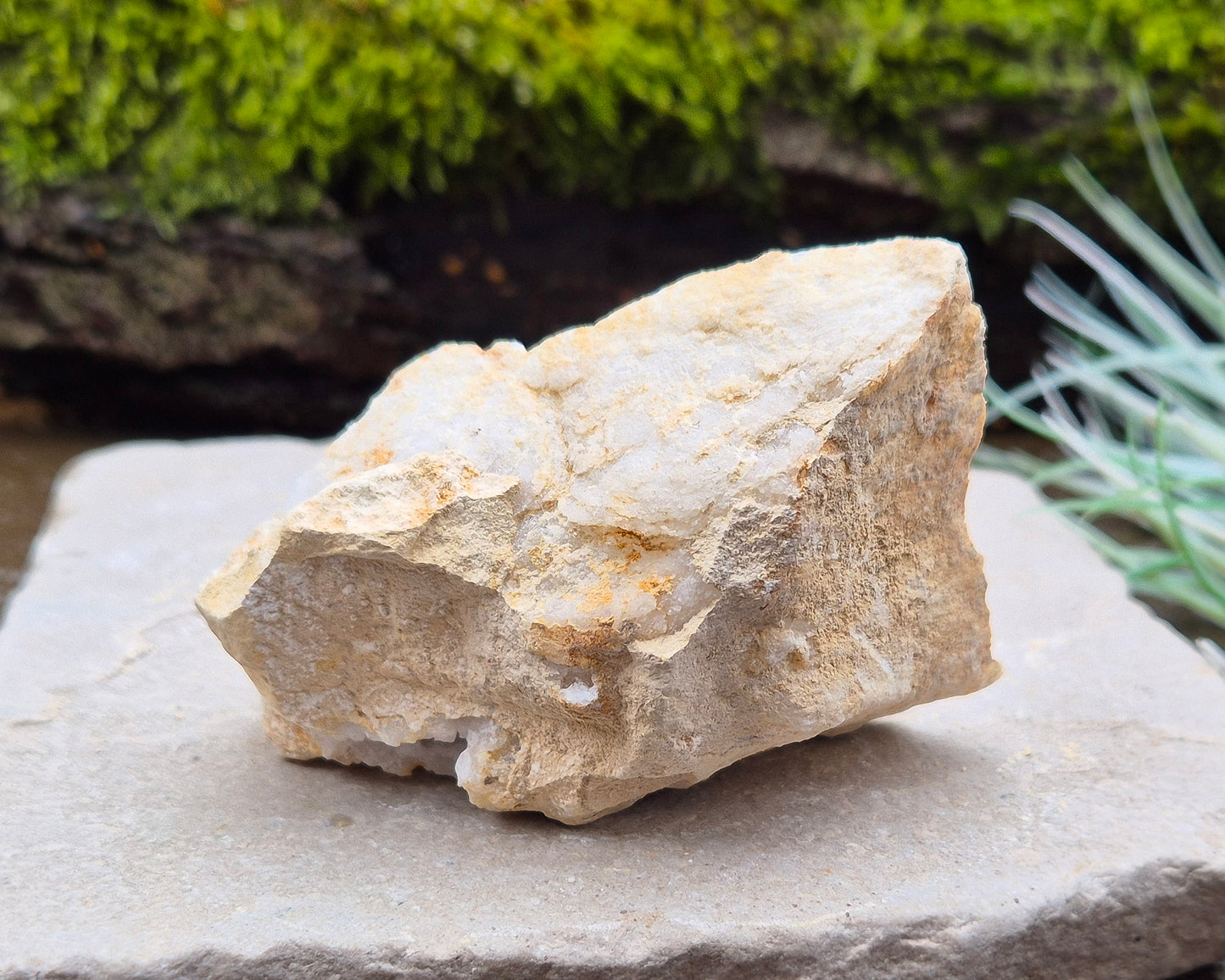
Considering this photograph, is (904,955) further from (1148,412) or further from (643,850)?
(1148,412)

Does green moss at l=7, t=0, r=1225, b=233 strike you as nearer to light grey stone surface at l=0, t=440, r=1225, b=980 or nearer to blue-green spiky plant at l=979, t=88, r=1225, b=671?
blue-green spiky plant at l=979, t=88, r=1225, b=671

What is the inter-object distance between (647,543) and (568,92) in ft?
6.25

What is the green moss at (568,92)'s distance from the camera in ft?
9.02

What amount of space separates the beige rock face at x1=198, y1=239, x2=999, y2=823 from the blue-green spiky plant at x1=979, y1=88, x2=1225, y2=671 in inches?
31.5

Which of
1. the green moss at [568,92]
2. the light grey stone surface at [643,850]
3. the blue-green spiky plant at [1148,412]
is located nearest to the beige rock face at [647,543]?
the light grey stone surface at [643,850]

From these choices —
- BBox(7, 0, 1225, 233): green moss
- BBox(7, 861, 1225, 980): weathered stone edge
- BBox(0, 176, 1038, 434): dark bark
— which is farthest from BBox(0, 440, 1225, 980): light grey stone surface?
BBox(7, 0, 1225, 233): green moss

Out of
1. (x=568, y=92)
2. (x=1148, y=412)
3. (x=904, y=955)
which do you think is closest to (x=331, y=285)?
(x=568, y=92)

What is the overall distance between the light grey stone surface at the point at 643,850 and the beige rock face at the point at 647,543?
0.30 ft

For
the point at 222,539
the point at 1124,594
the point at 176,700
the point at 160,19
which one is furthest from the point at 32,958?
the point at 160,19

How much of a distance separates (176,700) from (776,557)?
92 cm

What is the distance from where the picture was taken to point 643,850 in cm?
126

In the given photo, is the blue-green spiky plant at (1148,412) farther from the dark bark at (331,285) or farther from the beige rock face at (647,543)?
the beige rock face at (647,543)

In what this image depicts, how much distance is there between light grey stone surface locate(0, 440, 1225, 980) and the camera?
112 cm

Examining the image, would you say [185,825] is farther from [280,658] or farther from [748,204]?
[748,204]
